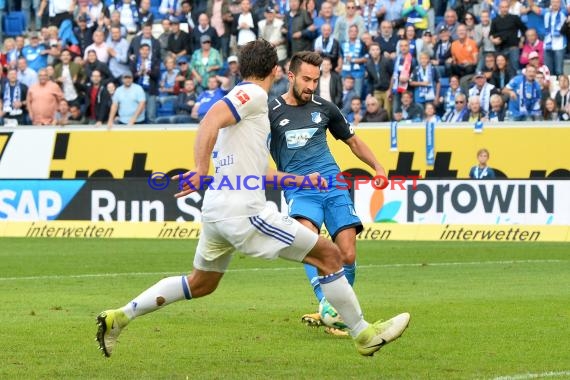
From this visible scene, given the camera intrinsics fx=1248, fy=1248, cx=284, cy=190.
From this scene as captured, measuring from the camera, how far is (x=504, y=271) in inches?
650

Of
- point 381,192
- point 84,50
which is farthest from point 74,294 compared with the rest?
point 84,50

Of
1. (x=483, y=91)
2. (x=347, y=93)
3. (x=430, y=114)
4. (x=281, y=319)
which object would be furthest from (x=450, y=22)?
(x=281, y=319)

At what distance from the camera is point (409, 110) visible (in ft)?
83.3

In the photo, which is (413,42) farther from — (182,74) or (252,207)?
(252,207)

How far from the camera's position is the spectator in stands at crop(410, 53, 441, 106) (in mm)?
25314

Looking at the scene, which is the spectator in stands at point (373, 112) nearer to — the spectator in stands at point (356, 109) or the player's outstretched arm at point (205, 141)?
the spectator in stands at point (356, 109)

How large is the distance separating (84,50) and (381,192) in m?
9.61

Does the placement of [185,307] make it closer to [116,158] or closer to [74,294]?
[74,294]

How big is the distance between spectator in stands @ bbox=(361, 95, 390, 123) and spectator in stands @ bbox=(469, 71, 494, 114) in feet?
6.11

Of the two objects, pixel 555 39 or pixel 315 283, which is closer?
pixel 315 283

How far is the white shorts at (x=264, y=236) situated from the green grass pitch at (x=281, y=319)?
2.72 ft

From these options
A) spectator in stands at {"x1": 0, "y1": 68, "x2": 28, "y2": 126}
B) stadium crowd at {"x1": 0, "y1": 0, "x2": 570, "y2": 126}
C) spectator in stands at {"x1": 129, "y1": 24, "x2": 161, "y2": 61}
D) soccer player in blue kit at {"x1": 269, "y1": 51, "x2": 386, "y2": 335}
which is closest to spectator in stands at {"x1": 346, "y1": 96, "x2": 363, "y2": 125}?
stadium crowd at {"x1": 0, "y1": 0, "x2": 570, "y2": 126}

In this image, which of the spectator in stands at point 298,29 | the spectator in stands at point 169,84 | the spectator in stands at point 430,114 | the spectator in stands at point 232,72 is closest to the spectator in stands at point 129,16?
the spectator in stands at point 169,84

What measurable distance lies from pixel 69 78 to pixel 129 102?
1991mm
